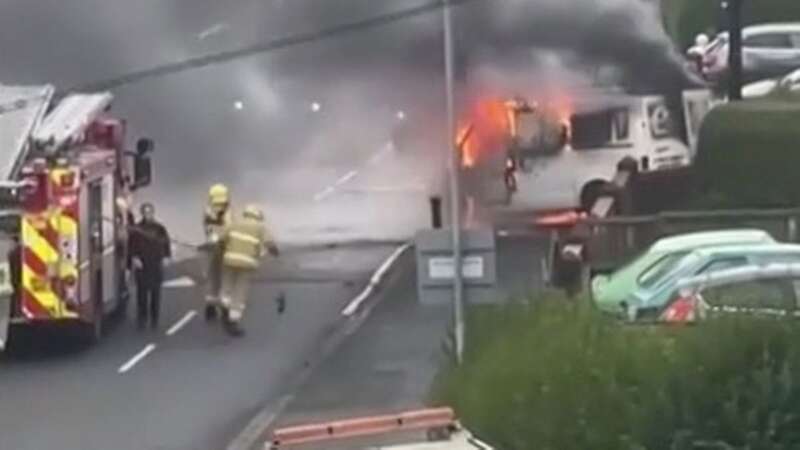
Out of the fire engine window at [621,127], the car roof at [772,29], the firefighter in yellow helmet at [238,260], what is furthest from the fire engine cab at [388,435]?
the car roof at [772,29]

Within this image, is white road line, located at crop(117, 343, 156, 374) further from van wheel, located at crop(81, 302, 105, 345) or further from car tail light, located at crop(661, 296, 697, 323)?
car tail light, located at crop(661, 296, 697, 323)

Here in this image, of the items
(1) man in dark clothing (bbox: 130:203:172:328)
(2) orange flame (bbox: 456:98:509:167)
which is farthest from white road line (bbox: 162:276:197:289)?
(2) orange flame (bbox: 456:98:509:167)

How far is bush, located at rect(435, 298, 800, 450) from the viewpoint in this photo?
9625 millimetres

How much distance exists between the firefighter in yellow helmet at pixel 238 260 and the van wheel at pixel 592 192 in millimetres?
7717

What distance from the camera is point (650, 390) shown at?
977cm

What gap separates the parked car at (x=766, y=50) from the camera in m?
44.6

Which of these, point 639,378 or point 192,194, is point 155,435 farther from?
point 192,194

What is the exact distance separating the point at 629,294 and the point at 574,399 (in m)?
13.8

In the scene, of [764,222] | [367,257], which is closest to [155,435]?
[764,222]

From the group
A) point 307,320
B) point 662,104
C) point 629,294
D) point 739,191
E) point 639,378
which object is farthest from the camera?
point 662,104

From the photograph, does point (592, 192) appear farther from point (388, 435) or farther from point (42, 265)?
point (388, 435)

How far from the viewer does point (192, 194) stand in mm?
39125

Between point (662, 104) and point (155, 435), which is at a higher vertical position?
point (662, 104)

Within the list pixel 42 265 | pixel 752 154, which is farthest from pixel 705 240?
pixel 752 154
